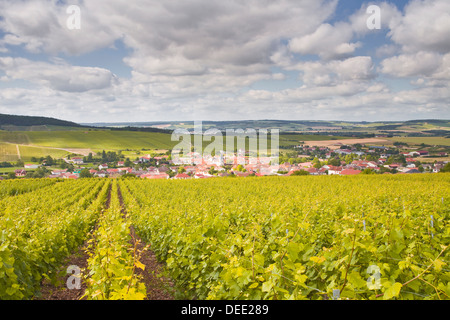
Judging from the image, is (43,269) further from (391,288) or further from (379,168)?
(379,168)

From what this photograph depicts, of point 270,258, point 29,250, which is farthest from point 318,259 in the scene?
point 29,250

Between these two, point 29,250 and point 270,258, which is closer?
point 270,258

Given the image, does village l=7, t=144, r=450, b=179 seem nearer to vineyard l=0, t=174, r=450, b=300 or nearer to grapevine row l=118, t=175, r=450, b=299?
vineyard l=0, t=174, r=450, b=300

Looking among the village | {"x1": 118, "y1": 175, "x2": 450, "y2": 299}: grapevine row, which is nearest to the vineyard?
{"x1": 118, "y1": 175, "x2": 450, "y2": 299}: grapevine row

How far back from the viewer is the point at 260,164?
62.6 m

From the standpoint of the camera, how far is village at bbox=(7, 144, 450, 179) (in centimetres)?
5447

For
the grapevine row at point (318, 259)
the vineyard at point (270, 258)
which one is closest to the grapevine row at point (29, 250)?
the vineyard at point (270, 258)

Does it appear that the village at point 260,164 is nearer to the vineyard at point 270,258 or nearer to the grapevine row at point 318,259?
the vineyard at point 270,258

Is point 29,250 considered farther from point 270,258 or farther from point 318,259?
point 318,259

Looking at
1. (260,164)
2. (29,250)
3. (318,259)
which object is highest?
(318,259)

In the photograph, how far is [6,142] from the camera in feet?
248

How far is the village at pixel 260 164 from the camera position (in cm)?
5447
